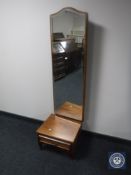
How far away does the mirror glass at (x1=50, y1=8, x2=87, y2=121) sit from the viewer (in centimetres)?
168

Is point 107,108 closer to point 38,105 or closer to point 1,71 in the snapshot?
point 38,105

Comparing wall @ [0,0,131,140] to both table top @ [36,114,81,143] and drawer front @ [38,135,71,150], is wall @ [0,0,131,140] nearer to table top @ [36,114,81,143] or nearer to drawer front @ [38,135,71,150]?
table top @ [36,114,81,143]

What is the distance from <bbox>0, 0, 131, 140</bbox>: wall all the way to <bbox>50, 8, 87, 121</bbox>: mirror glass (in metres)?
0.11

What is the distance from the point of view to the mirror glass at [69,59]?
1.68 metres

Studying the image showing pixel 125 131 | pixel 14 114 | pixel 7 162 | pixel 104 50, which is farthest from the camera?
pixel 14 114

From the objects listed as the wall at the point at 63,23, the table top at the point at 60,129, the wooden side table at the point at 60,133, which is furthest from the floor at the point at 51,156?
the wall at the point at 63,23

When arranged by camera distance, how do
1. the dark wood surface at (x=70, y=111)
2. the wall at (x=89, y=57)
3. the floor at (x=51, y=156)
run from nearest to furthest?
1. the wall at (x=89, y=57)
2. the floor at (x=51, y=156)
3. the dark wood surface at (x=70, y=111)

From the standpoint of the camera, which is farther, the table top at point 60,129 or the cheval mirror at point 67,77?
the table top at point 60,129

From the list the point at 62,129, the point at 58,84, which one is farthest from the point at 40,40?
the point at 62,129

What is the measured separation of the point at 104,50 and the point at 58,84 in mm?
659

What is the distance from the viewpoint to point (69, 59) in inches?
73.3

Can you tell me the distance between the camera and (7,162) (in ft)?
6.20

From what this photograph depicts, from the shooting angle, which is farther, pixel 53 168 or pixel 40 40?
pixel 40 40

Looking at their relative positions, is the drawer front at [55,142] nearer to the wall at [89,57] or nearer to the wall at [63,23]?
the wall at [89,57]
